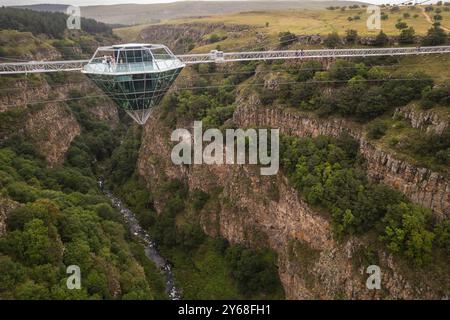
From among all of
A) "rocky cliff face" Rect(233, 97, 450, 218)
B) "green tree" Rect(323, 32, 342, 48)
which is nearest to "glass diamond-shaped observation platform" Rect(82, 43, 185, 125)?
"rocky cliff face" Rect(233, 97, 450, 218)

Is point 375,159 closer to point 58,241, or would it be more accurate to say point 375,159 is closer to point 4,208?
point 58,241

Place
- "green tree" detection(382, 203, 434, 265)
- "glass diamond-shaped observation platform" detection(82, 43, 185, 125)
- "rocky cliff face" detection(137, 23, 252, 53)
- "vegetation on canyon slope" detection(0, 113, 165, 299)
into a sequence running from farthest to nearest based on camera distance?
1. "rocky cliff face" detection(137, 23, 252, 53)
2. "glass diamond-shaped observation platform" detection(82, 43, 185, 125)
3. "vegetation on canyon slope" detection(0, 113, 165, 299)
4. "green tree" detection(382, 203, 434, 265)

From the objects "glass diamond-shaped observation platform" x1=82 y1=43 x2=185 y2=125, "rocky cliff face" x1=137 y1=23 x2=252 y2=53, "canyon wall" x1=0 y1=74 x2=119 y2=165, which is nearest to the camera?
"glass diamond-shaped observation platform" x1=82 y1=43 x2=185 y2=125

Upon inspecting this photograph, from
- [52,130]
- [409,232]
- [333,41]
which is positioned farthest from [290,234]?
[52,130]

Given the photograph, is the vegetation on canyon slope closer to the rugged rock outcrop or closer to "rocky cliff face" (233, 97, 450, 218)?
the rugged rock outcrop

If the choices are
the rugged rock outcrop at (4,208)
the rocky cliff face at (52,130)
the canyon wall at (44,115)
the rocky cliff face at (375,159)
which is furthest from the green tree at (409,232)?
the rocky cliff face at (52,130)

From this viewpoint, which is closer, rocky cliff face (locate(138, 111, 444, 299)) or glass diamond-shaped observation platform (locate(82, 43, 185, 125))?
rocky cliff face (locate(138, 111, 444, 299))

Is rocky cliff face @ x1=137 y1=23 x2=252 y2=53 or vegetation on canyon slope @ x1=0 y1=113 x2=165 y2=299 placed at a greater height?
rocky cliff face @ x1=137 y1=23 x2=252 y2=53

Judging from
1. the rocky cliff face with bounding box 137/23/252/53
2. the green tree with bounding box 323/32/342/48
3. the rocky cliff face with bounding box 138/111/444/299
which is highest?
the rocky cliff face with bounding box 137/23/252/53
